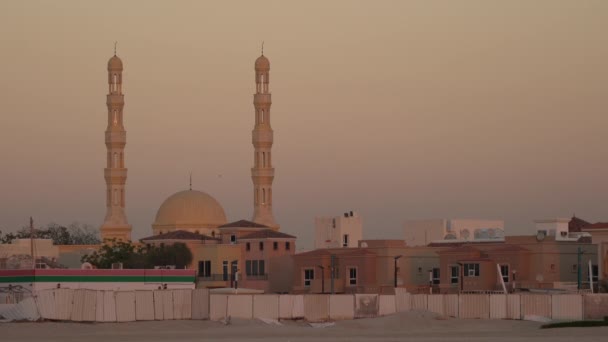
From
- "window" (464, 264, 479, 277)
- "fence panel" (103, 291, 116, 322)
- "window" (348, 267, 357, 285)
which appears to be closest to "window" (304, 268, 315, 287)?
"window" (348, 267, 357, 285)

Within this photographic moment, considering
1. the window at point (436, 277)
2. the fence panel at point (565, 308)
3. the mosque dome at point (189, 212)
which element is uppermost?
the mosque dome at point (189, 212)

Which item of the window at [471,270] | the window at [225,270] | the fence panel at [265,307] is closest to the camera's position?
the fence panel at [265,307]

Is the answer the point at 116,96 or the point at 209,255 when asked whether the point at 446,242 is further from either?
the point at 116,96

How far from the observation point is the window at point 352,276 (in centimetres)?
9325

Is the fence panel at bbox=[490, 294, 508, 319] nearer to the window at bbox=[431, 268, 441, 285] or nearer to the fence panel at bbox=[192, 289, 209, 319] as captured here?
the fence panel at bbox=[192, 289, 209, 319]

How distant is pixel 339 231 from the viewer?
11194 centimetres

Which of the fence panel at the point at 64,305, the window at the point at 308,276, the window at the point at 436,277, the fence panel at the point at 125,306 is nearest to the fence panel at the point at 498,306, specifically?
the fence panel at the point at 125,306

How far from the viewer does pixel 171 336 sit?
58.9 m

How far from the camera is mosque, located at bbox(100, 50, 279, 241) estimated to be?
11419cm

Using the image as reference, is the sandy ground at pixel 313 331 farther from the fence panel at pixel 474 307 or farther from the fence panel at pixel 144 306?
the fence panel at pixel 474 307

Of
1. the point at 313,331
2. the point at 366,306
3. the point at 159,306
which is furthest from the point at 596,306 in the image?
the point at 159,306

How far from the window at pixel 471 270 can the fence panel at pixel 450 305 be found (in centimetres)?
1930

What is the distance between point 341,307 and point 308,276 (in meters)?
28.9

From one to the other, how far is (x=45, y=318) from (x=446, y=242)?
4509 centimetres
